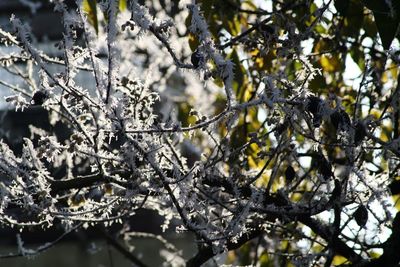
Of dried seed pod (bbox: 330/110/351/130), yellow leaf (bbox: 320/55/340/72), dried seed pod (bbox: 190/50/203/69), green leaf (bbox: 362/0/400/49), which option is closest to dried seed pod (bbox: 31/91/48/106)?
dried seed pod (bbox: 190/50/203/69)

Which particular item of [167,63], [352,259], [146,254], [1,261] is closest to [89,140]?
[352,259]

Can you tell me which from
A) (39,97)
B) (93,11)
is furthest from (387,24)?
(93,11)

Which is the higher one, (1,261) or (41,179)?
(1,261)

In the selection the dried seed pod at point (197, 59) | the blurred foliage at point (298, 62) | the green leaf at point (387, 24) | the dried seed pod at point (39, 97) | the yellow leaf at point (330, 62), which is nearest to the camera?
the dried seed pod at point (197, 59)

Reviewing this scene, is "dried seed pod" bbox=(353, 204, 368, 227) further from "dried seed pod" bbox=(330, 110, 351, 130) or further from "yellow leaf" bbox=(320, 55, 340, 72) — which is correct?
"yellow leaf" bbox=(320, 55, 340, 72)

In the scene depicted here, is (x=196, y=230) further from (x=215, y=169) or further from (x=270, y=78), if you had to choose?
(x=270, y=78)

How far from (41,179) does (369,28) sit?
1.29 m

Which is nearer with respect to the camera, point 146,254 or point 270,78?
point 270,78

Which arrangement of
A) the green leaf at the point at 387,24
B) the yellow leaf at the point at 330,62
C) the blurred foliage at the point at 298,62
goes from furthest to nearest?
the yellow leaf at the point at 330,62
the blurred foliage at the point at 298,62
the green leaf at the point at 387,24

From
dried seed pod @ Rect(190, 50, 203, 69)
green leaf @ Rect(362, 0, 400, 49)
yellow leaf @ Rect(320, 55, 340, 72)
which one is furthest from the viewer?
yellow leaf @ Rect(320, 55, 340, 72)

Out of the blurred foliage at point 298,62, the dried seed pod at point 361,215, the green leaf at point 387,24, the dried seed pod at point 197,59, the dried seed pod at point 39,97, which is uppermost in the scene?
the blurred foliage at point 298,62

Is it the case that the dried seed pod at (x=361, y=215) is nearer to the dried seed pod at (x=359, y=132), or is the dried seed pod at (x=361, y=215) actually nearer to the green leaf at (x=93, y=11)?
the dried seed pod at (x=359, y=132)

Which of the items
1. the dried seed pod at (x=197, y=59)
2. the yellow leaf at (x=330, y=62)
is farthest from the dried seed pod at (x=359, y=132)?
the yellow leaf at (x=330, y=62)

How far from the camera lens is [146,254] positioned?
536cm
